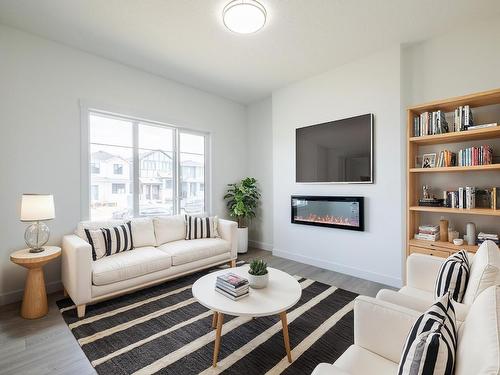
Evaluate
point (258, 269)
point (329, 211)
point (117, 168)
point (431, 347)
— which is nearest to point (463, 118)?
point (329, 211)

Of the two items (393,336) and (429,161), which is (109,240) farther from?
(429,161)

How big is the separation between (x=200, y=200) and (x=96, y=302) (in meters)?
2.23

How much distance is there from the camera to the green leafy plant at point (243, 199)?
14.6 ft

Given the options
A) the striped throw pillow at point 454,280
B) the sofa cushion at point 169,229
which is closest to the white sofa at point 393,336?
the striped throw pillow at point 454,280

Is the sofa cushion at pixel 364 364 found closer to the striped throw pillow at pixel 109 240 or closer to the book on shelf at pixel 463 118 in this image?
the book on shelf at pixel 463 118

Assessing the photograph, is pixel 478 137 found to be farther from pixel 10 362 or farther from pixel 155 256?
pixel 10 362

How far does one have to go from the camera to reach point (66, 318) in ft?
7.59

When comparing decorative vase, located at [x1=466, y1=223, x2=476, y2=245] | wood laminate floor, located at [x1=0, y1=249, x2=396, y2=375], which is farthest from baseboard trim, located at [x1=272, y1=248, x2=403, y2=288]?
wood laminate floor, located at [x1=0, y1=249, x2=396, y2=375]

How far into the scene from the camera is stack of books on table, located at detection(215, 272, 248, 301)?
1.83 meters

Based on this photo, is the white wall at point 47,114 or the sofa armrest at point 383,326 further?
the white wall at point 47,114

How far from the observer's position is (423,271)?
1944 mm

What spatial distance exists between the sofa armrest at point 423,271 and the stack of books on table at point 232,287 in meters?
1.31

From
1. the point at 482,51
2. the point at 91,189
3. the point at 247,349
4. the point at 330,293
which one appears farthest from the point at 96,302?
the point at 482,51

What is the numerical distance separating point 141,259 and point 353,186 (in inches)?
109
